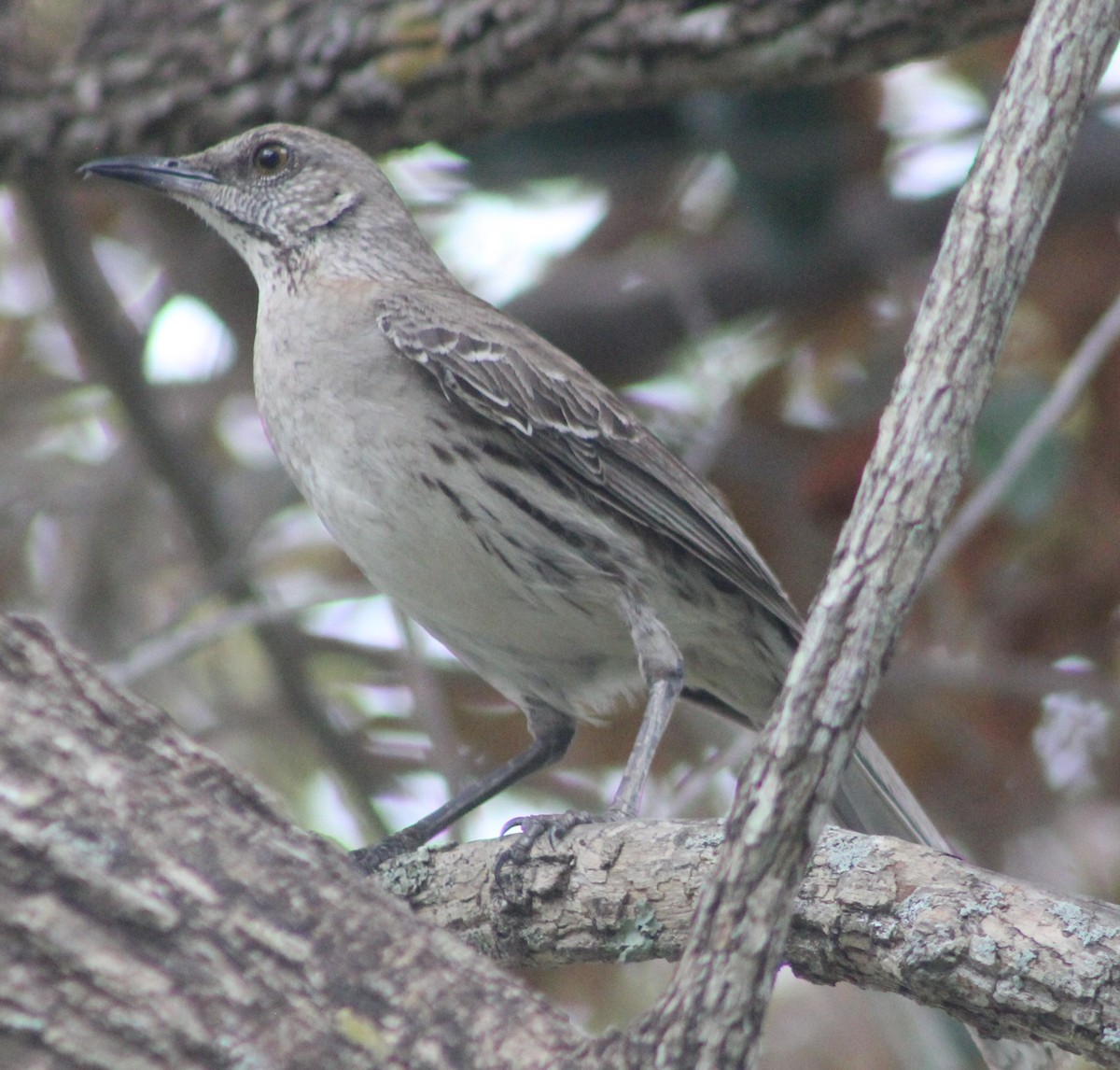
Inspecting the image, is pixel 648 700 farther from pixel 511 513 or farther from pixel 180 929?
pixel 180 929

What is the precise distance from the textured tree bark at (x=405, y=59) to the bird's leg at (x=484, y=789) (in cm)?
210

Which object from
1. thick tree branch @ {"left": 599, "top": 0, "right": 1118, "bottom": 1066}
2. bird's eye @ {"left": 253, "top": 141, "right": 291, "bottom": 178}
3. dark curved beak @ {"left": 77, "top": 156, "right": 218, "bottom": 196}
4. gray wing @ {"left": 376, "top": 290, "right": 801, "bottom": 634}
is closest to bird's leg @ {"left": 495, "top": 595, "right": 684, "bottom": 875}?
gray wing @ {"left": 376, "top": 290, "right": 801, "bottom": 634}

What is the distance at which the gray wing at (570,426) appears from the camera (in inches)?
182

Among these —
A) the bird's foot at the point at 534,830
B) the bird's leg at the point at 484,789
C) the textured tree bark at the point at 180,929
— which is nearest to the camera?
the textured tree bark at the point at 180,929

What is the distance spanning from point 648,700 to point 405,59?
2.41 metres

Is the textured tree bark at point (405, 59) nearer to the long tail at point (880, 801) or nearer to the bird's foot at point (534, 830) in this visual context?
the long tail at point (880, 801)

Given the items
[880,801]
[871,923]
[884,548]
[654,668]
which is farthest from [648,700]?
[884,548]

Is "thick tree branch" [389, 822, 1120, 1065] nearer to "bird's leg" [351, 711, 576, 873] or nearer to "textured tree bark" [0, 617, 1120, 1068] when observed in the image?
"textured tree bark" [0, 617, 1120, 1068]

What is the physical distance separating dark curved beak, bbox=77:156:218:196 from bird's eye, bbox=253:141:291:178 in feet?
0.50

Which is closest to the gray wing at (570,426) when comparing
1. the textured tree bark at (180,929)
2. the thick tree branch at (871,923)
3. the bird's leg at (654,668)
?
the bird's leg at (654,668)

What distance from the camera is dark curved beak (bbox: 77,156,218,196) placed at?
5176mm

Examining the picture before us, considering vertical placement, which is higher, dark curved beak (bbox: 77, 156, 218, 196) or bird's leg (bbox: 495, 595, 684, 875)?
dark curved beak (bbox: 77, 156, 218, 196)

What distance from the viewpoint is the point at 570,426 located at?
15.6 feet

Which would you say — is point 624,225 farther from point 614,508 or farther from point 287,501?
point 614,508
